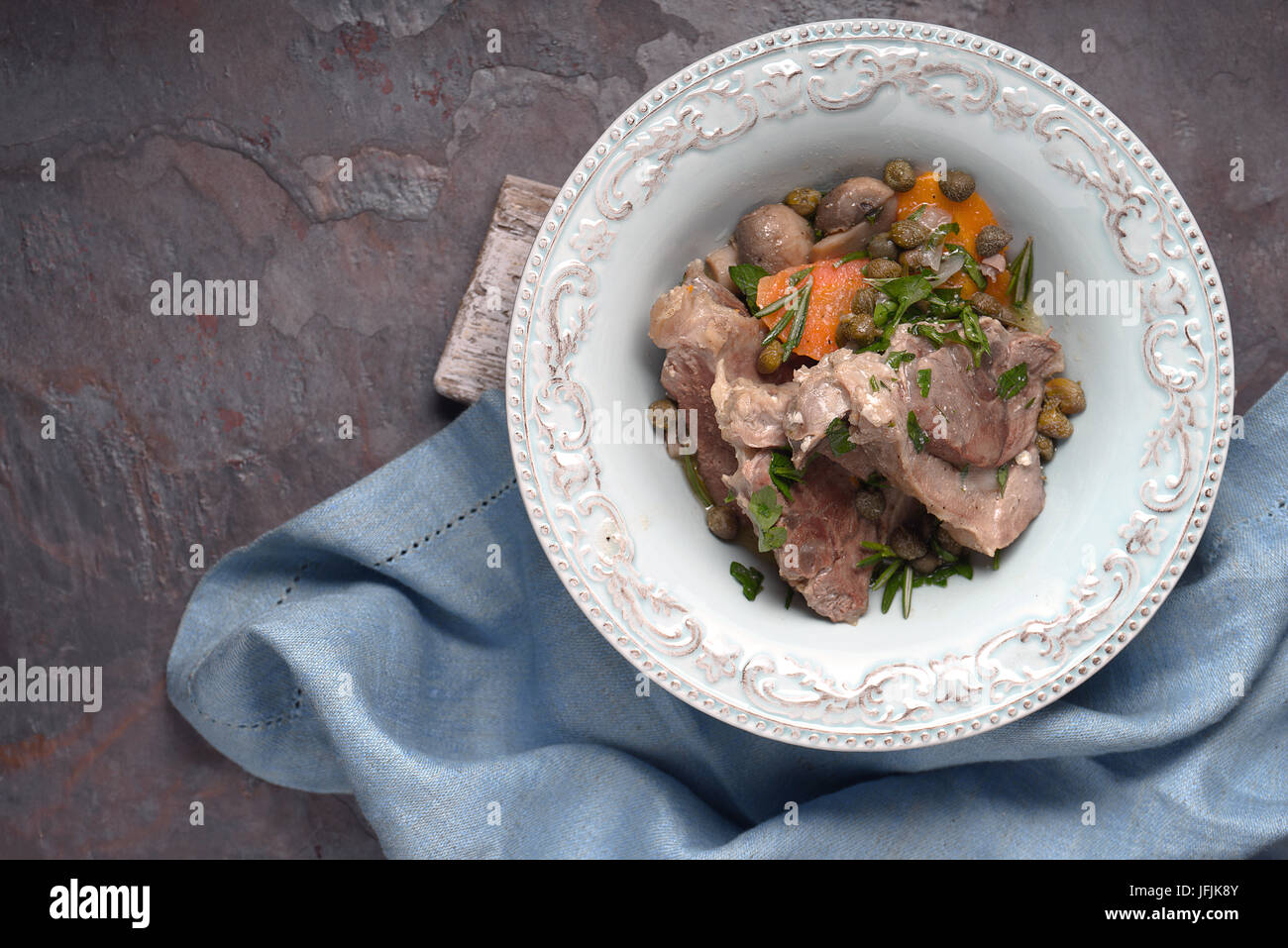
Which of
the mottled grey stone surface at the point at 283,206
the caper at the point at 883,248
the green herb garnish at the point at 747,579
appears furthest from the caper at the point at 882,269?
the mottled grey stone surface at the point at 283,206

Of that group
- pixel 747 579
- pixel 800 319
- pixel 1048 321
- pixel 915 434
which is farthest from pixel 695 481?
pixel 1048 321

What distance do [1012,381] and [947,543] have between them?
0.52 meters

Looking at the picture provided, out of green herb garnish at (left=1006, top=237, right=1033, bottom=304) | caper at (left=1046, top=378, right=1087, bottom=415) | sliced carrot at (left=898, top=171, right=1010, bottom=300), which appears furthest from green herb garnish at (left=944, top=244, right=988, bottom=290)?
caper at (left=1046, top=378, right=1087, bottom=415)

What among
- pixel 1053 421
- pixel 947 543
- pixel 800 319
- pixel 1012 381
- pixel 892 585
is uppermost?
pixel 800 319

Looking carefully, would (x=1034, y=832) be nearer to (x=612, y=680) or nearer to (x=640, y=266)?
(x=612, y=680)

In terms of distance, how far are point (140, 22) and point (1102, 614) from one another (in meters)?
3.70

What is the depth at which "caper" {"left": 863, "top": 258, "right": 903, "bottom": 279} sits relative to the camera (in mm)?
2852

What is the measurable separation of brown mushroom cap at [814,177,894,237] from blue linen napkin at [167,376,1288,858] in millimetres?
1215

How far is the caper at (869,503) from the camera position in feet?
9.68

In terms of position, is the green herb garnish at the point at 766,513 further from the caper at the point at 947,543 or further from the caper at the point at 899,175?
the caper at the point at 899,175

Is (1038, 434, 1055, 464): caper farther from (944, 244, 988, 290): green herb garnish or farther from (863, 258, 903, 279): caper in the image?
(863, 258, 903, 279): caper

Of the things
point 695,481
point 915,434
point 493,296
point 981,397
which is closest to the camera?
point 915,434

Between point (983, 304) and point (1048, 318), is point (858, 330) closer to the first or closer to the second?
point (983, 304)

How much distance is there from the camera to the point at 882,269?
9.36ft
